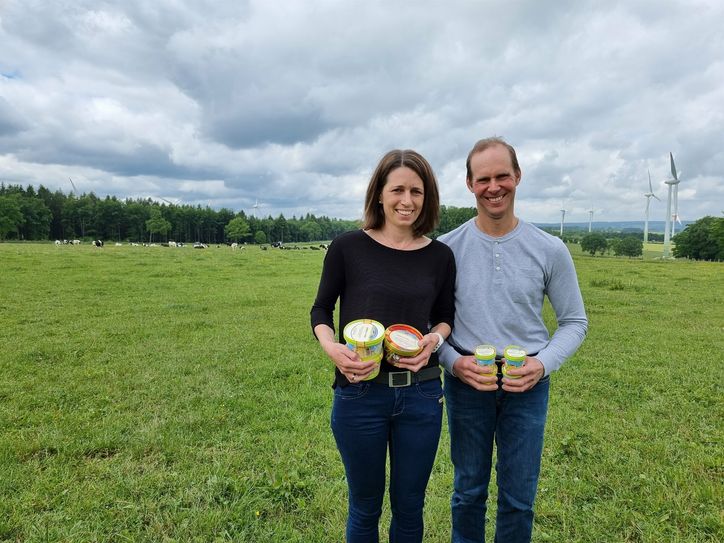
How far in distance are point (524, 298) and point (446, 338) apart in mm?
550

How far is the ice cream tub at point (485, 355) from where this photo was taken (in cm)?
256

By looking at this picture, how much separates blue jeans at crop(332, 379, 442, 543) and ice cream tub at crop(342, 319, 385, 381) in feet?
0.71

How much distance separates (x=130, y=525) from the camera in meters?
3.82

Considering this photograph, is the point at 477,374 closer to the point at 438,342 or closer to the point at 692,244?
the point at 438,342

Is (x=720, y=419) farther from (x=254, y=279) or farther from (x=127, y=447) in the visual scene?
(x=254, y=279)

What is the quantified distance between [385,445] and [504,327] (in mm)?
1026

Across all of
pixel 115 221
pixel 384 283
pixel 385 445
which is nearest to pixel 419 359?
pixel 384 283

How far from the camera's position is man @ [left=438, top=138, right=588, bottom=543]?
274 cm

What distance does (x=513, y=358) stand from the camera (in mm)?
2539

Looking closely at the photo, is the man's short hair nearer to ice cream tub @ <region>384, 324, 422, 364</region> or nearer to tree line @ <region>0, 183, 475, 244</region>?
ice cream tub @ <region>384, 324, 422, 364</region>

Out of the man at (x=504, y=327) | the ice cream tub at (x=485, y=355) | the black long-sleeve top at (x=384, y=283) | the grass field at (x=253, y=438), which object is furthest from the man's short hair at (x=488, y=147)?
the grass field at (x=253, y=438)

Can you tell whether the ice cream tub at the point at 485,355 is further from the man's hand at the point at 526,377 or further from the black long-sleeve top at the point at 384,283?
the black long-sleeve top at the point at 384,283

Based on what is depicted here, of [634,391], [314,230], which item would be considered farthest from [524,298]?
[314,230]

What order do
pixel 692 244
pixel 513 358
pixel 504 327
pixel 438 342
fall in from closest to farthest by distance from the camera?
pixel 513 358
pixel 438 342
pixel 504 327
pixel 692 244
